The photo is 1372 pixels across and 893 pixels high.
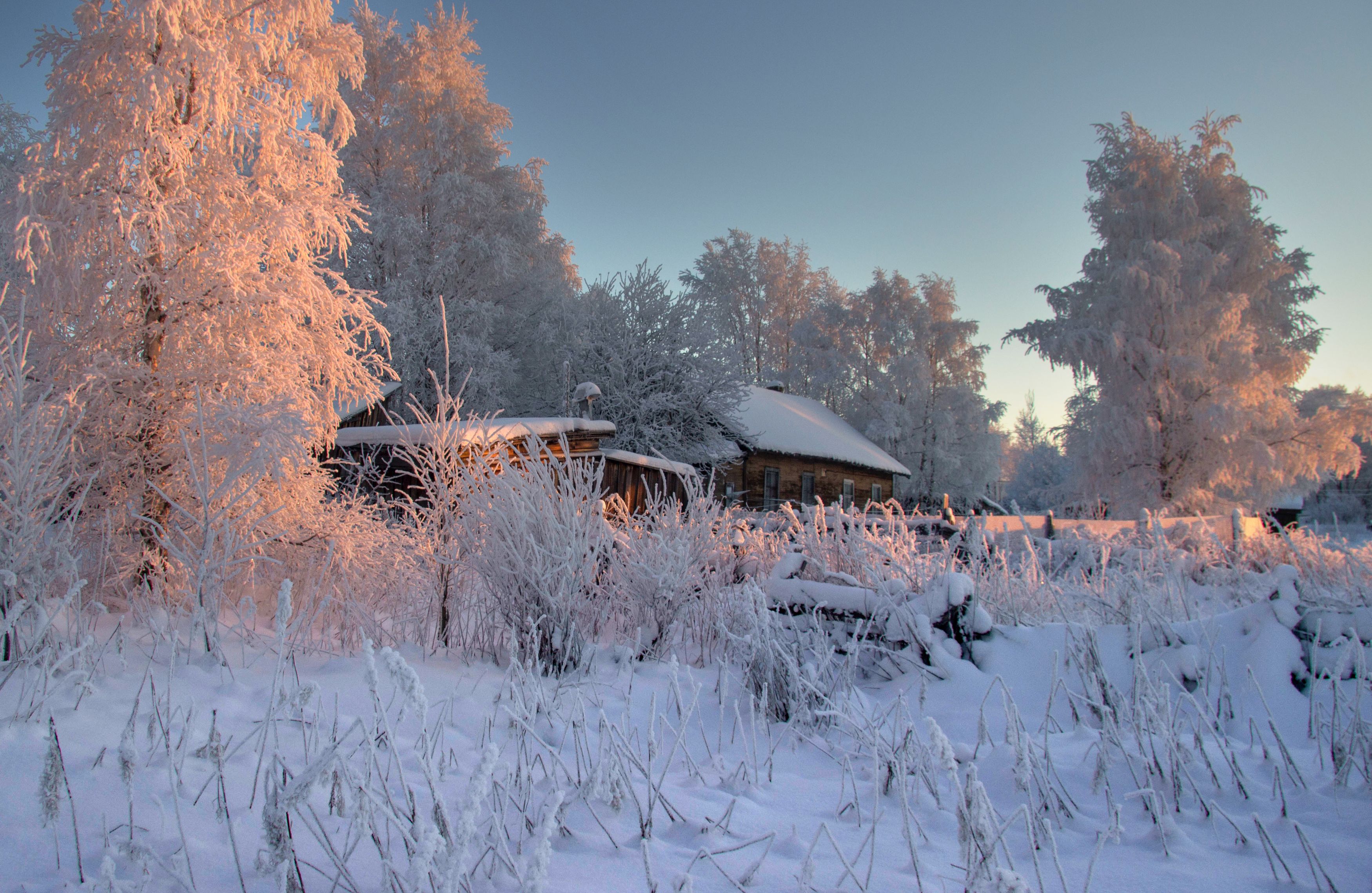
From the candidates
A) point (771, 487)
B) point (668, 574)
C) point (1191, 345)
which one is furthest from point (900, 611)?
point (771, 487)

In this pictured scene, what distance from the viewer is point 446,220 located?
17.9m

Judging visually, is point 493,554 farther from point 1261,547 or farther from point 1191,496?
point 1191,496

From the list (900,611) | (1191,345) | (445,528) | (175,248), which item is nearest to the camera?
(900,611)

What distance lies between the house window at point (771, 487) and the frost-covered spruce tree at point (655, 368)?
8.87 ft

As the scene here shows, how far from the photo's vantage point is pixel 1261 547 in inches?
314

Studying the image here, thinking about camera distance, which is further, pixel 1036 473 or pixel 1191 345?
pixel 1036 473

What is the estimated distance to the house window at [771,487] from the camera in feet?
66.3

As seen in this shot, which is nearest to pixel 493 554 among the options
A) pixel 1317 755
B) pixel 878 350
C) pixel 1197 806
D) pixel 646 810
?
pixel 646 810

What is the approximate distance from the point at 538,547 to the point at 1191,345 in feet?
55.3

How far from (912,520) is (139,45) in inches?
294

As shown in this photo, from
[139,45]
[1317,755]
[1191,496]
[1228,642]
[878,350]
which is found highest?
[878,350]

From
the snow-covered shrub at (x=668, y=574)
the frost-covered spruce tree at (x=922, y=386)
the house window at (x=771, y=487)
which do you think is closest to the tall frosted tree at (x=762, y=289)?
the frost-covered spruce tree at (x=922, y=386)

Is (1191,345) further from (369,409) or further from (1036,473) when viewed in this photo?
(1036,473)

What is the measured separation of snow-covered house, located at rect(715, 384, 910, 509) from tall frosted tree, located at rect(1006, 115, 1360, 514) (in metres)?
6.69
